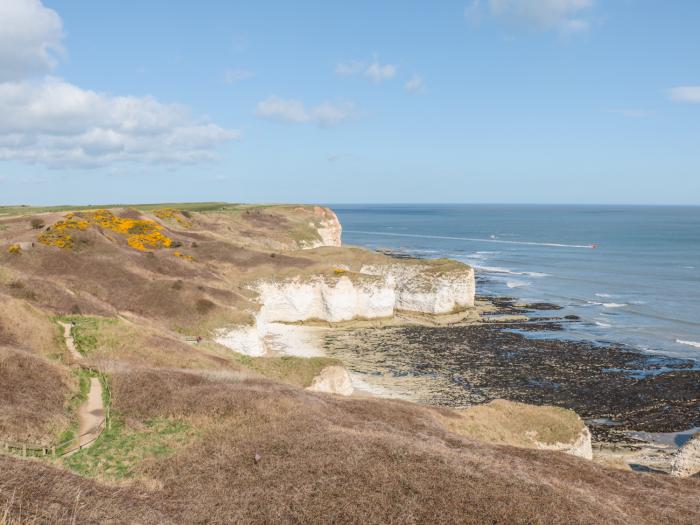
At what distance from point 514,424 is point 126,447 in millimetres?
20565

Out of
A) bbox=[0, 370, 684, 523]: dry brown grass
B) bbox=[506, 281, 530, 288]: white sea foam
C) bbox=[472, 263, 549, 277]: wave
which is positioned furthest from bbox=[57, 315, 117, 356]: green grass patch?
bbox=[472, 263, 549, 277]: wave

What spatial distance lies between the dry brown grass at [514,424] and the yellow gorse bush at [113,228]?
4442 centimetres

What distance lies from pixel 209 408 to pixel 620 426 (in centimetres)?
3138

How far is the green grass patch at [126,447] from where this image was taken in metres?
15.5

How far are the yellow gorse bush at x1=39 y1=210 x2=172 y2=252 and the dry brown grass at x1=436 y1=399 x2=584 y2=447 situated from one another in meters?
44.4

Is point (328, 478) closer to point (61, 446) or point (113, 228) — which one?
point (61, 446)

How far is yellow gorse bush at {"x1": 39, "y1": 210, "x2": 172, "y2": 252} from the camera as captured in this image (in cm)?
5444

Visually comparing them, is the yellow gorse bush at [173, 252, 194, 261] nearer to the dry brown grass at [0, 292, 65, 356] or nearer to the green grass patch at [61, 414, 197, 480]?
the dry brown grass at [0, 292, 65, 356]

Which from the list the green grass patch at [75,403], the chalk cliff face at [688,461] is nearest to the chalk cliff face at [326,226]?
the chalk cliff face at [688,461]

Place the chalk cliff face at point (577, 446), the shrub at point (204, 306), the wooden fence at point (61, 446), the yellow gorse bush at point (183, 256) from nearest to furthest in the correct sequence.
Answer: the wooden fence at point (61, 446)
the chalk cliff face at point (577, 446)
the shrub at point (204, 306)
the yellow gorse bush at point (183, 256)

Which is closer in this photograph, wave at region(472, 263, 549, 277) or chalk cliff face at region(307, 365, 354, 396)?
chalk cliff face at region(307, 365, 354, 396)

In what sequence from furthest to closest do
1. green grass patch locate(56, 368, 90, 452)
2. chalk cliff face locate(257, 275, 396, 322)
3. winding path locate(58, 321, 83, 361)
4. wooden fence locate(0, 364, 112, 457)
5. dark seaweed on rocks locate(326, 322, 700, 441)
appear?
chalk cliff face locate(257, 275, 396, 322)
dark seaweed on rocks locate(326, 322, 700, 441)
winding path locate(58, 321, 83, 361)
green grass patch locate(56, 368, 90, 452)
wooden fence locate(0, 364, 112, 457)

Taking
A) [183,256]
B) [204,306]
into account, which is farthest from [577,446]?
[183,256]

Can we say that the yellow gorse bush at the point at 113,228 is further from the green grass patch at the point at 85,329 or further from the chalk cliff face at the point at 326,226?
the chalk cliff face at the point at 326,226
